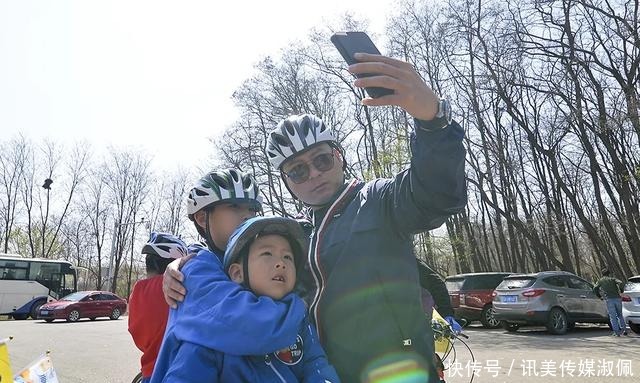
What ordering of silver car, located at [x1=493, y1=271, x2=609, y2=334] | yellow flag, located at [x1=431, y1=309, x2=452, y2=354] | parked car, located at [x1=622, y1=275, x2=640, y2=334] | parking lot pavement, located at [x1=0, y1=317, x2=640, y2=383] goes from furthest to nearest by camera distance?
silver car, located at [x1=493, y1=271, x2=609, y2=334] → parked car, located at [x1=622, y1=275, x2=640, y2=334] → parking lot pavement, located at [x1=0, y1=317, x2=640, y2=383] → yellow flag, located at [x1=431, y1=309, x2=452, y2=354]

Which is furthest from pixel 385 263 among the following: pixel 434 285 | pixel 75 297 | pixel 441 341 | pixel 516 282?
pixel 75 297

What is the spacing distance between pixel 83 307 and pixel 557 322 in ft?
68.8

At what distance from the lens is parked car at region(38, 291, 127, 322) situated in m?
21.2

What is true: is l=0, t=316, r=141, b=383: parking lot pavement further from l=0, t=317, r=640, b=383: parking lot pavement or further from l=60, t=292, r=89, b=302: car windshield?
l=60, t=292, r=89, b=302: car windshield

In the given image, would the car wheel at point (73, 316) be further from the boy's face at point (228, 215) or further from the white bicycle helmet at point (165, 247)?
the boy's face at point (228, 215)

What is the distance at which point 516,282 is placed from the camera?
13.5m

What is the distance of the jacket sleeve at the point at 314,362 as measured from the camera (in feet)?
5.24

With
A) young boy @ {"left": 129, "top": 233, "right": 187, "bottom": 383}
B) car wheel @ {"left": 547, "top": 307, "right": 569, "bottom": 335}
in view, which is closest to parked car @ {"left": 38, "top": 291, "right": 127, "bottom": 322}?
car wheel @ {"left": 547, "top": 307, "right": 569, "bottom": 335}

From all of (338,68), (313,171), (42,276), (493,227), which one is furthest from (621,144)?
(42,276)

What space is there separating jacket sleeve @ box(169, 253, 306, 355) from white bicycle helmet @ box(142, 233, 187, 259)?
6.10ft

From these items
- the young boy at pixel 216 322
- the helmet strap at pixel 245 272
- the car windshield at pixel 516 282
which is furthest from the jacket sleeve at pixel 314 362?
the car windshield at pixel 516 282

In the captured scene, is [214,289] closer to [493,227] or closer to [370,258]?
[370,258]

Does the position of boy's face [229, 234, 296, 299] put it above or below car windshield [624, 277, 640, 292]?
above

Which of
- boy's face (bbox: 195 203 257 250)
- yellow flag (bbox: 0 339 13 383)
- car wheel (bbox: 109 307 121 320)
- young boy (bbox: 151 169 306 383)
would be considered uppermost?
boy's face (bbox: 195 203 257 250)
